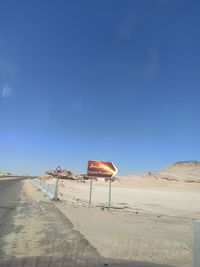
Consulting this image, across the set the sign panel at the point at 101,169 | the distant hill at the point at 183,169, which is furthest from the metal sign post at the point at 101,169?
the distant hill at the point at 183,169

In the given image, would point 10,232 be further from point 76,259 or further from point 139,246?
point 76,259

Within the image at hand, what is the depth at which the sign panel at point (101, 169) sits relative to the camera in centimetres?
2900

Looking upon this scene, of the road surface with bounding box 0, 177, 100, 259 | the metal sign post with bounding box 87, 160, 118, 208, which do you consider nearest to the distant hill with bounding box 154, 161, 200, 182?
the metal sign post with bounding box 87, 160, 118, 208

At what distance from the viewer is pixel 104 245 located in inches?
477

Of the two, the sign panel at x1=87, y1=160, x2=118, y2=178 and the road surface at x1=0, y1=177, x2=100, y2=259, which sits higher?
the sign panel at x1=87, y1=160, x2=118, y2=178

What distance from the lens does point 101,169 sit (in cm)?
2903

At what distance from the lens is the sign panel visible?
29000 millimetres

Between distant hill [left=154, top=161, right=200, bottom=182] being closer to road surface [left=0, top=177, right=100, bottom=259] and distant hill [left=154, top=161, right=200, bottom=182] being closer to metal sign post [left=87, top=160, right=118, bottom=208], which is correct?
metal sign post [left=87, top=160, right=118, bottom=208]

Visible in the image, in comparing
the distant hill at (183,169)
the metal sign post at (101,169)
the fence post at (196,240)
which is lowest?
the fence post at (196,240)

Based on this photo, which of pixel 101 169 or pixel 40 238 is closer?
pixel 40 238

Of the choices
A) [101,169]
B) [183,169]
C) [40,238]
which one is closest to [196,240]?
[40,238]

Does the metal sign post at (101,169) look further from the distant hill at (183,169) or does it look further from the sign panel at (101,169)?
the distant hill at (183,169)

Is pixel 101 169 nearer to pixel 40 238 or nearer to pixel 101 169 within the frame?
pixel 101 169

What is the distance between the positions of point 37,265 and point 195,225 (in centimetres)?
345
